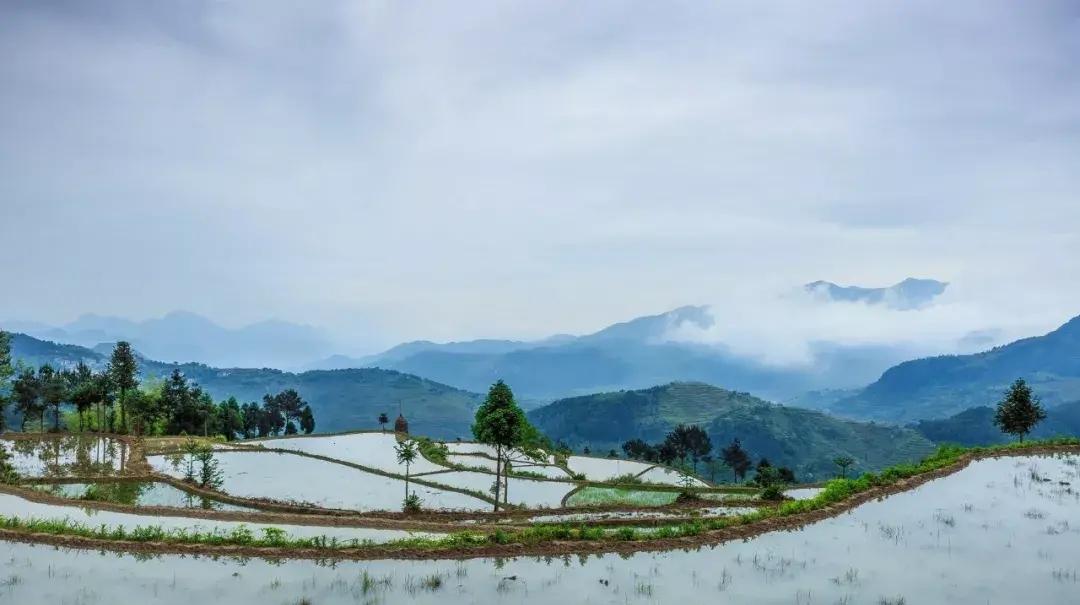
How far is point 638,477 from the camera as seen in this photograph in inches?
1953

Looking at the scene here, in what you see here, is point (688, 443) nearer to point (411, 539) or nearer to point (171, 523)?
point (411, 539)

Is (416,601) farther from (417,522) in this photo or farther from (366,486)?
(366,486)

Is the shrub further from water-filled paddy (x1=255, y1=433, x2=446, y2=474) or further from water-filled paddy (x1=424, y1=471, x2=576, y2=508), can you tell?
water-filled paddy (x1=255, y1=433, x2=446, y2=474)

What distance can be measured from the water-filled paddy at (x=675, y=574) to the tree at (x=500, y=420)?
17809mm

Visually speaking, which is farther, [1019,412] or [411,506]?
[1019,412]

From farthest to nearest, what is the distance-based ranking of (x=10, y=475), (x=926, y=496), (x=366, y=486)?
1. (x=366, y=486)
2. (x=10, y=475)
3. (x=926, y=496)

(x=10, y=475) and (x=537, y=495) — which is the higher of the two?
(x=10, y=475)

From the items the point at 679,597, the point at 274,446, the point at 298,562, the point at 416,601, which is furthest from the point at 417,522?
the point at 274,446

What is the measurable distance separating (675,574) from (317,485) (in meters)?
27.5

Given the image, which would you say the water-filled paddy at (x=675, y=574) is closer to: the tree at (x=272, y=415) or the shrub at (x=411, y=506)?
the shrub at (x=411, y=506)

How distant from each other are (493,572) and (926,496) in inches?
658

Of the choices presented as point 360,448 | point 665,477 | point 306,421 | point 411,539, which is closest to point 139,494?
point 360,448

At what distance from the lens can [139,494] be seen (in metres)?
32.8

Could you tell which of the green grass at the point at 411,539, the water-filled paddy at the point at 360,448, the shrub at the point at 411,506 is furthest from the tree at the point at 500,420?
the green grass at the point at 411,539
